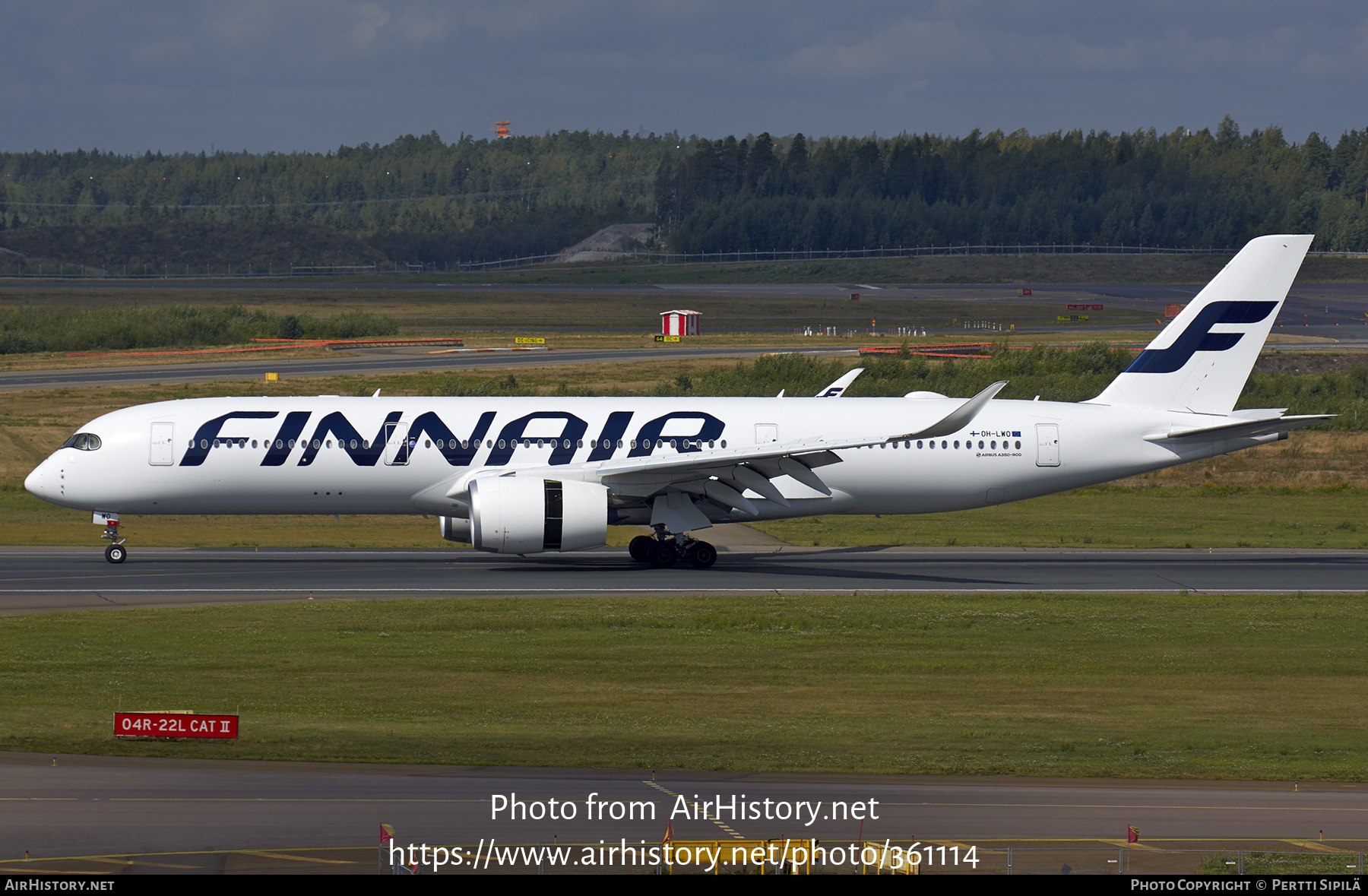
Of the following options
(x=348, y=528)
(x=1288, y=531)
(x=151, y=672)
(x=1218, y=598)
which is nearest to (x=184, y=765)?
(x=151, y=672)

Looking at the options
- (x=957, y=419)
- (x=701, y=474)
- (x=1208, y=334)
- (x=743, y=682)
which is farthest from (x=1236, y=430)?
(x=743, y=682)

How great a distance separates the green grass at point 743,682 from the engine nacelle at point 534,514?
2705 millimetres

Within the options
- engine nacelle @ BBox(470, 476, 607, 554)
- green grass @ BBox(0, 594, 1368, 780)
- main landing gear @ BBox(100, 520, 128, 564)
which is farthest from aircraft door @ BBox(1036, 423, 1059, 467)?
main landing gear @ BBox(100, 520, 128, 564)

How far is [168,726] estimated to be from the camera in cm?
1922

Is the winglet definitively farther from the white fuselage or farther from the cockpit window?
the cockpit window

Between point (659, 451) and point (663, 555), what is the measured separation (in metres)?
2.83

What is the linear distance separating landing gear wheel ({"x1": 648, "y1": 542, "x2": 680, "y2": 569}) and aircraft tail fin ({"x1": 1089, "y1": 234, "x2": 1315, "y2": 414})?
1391 cm

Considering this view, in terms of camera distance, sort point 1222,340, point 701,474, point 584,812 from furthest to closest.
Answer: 1. point 1222,340
2. point 701,474
3. point 584,812

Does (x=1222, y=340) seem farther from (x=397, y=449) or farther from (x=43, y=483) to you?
(x=43, y=483)

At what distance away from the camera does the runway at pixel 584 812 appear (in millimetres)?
14359

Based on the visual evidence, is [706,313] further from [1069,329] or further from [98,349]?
[98,349]

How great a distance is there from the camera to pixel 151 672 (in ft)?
79.0

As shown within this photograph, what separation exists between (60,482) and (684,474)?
16.5 metres

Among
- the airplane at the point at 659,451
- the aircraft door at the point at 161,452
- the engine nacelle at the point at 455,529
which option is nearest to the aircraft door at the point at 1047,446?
the airplane at the point at 659,451
